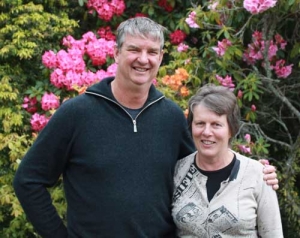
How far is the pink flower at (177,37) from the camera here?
5.18 metres

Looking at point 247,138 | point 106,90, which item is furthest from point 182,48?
point 106,90

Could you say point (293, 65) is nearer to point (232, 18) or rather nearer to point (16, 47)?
point (232, 18)

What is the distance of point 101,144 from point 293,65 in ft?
8.43

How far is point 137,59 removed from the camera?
283 centimetres

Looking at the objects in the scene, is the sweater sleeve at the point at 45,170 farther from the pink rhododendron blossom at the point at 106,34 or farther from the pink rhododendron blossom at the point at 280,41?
the pink rhododendron blossom at the point at 106,34

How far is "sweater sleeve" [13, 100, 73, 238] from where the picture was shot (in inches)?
112

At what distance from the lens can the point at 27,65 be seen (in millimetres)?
4977

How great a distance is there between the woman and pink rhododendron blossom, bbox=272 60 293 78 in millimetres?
2020

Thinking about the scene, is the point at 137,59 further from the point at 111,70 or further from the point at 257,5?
the point at 111,70

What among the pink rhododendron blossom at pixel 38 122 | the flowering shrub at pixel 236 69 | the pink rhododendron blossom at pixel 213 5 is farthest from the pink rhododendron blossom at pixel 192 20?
the pink rhododendron blossom at pixel 38 122

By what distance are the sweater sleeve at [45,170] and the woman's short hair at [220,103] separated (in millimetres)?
562

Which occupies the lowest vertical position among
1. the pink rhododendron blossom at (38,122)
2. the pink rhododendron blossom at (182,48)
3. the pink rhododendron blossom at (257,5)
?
the pink rhododendron blossom at (38,122)

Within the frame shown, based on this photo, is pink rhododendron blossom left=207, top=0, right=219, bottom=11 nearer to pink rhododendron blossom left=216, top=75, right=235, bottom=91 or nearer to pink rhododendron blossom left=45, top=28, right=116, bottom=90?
pink rhododendron blossom left=216, top=75, right=235, bottom=91

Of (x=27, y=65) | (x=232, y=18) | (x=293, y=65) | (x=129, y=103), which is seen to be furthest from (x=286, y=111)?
(x=129, y=103)
